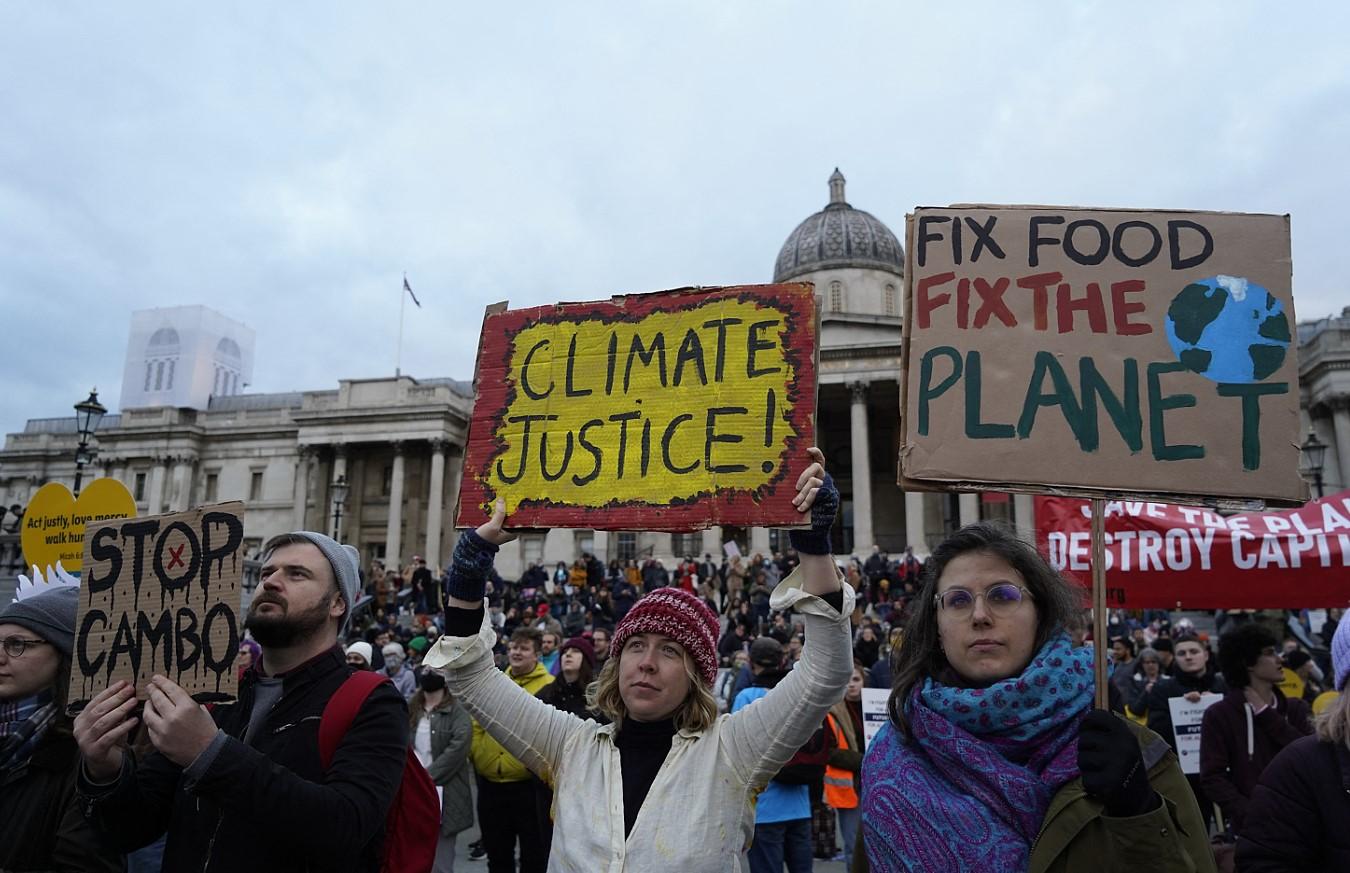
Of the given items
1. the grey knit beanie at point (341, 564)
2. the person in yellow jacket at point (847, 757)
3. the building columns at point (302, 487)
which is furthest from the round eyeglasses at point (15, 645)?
the building columns at point (302, 487)

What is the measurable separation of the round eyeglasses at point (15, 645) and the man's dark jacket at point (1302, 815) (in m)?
3.82

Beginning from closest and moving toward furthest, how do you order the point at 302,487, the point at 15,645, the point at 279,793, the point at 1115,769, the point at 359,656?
the point at 1115,769 < the point at 279,793 < the point at 15,645 < the point at 359,656 < the point at 302,487

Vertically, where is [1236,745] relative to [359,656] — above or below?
below

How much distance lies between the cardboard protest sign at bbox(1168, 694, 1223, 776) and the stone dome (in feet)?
116

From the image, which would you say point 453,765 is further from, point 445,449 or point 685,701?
point 445,449

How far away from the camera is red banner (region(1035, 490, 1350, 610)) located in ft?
19.1

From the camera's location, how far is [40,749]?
297cm

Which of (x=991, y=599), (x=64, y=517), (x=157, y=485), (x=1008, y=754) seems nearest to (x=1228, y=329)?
Answer: (x=991, y=599)

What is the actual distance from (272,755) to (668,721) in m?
1.13


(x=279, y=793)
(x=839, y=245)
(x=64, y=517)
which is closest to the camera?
(x=279, y=793)

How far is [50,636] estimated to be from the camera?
3.07 metres

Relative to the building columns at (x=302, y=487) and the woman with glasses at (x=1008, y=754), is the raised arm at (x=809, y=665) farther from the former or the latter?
the building columns at (x=302, y=487)

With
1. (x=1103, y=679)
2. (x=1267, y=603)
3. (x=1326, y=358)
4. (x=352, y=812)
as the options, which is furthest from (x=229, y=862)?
(x=1326, y=358)

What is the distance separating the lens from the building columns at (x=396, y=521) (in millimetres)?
41250
